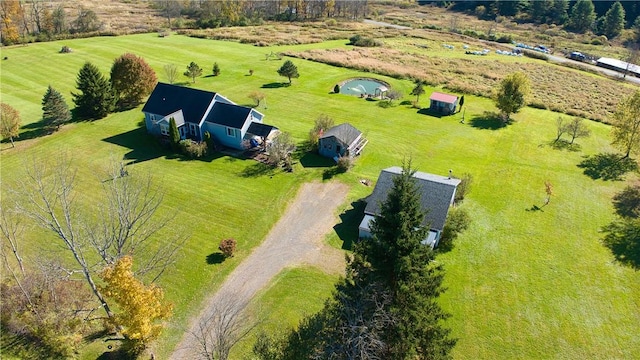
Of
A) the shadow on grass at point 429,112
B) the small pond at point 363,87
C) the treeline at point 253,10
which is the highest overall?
the treeline at point 253,10

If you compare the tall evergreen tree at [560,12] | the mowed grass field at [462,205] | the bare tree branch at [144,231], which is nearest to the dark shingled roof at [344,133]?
the mowed grass field at [462,205]

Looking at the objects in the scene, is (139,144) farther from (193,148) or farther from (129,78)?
(129,78)

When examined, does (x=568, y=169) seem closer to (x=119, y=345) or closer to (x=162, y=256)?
(x=162, y=256)

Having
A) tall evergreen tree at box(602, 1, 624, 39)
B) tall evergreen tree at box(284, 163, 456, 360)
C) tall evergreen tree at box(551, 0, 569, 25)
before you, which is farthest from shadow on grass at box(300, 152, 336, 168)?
tall evergreen tree at box(551, 0, 569, 25)

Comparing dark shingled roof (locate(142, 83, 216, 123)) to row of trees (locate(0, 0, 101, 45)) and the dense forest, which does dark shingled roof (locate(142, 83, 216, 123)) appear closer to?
row of trees (locate(0, 0, 101, 45))

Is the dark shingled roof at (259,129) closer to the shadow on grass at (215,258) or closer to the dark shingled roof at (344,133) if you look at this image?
the dark shingled roof at (344,133)

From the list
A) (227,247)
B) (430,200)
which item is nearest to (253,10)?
(430,200)

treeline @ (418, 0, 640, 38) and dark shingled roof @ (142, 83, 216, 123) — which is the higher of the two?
treeline @ (418, 0, 640, 38)
